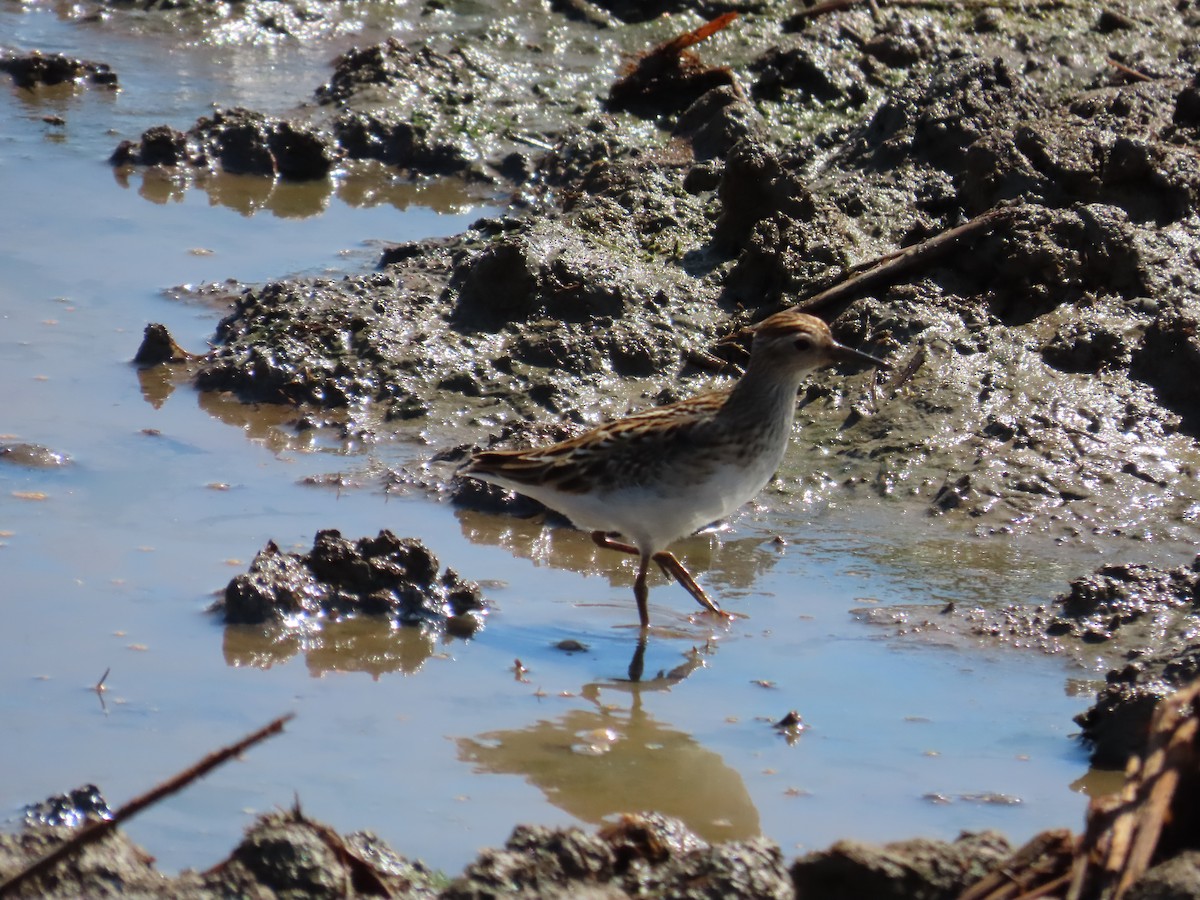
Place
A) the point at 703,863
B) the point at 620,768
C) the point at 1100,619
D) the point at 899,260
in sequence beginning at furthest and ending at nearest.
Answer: the point at 899,260 < the point at 1100,619 < the point at 620,768 < the point at 703,863

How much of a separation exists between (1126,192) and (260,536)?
5564mm

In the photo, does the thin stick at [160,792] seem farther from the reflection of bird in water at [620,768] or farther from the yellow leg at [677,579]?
the yellow leg at [677,579]

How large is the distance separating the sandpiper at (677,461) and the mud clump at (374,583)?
584 millimetres

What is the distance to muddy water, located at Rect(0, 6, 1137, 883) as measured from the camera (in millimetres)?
Answer: 5465

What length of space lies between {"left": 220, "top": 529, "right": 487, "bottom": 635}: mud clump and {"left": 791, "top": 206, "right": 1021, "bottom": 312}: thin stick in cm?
322

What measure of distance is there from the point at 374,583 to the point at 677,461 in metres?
1.35

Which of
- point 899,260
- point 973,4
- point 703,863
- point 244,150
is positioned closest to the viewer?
point 703,863

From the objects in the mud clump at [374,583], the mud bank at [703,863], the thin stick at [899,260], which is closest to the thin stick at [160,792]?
the mud bank at [703,863]

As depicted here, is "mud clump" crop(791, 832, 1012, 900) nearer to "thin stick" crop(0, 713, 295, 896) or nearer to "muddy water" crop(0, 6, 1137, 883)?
"muddy water" crop(0, 6, 1137, 883)

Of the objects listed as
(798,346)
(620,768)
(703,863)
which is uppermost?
(798,346)

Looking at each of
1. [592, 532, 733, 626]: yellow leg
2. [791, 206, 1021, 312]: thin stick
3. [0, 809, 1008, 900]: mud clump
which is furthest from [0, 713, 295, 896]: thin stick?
[791, 206, 1021, 312]: thin stick

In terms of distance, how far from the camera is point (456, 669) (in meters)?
6.54

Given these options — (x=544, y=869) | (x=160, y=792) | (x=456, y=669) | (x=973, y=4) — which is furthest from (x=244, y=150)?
(x=160, y=792)

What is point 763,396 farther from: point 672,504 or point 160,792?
point 160,792
